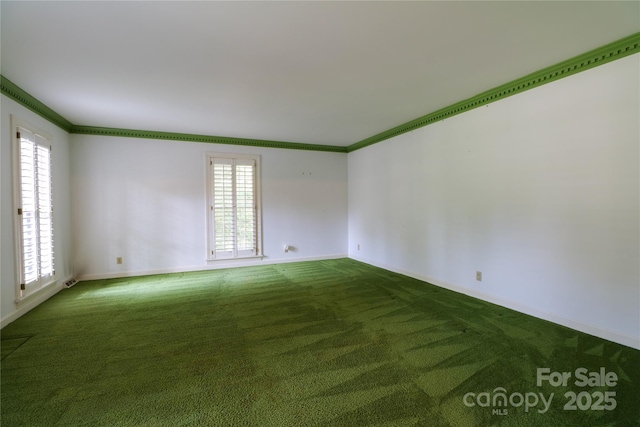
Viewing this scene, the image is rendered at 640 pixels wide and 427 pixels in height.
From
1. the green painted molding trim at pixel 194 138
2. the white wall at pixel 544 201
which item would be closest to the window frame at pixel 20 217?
the green painted molding trim at pixel 194 138

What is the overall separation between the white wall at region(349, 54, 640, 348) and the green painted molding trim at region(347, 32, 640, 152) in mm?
65

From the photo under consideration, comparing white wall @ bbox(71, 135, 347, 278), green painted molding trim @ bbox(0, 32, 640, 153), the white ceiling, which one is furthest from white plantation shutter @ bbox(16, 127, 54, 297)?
white wall @ bbox(71, 135, 347, 278)

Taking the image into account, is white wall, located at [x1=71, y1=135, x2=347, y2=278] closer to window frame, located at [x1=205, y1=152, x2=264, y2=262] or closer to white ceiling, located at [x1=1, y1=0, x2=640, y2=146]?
window frame, located at [x1=205, y1=152, x2=264, y2=262]

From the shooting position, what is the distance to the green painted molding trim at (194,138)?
14.6ft

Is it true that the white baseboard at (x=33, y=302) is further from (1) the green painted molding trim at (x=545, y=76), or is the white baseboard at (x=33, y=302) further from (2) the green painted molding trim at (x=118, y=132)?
(1) the green painted molding trim at (x=545, y=76)

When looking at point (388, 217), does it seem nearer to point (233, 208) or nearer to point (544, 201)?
point (544, 201)

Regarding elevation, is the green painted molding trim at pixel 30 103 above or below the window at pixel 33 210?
above

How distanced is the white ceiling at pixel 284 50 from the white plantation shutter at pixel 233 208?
1.58 m

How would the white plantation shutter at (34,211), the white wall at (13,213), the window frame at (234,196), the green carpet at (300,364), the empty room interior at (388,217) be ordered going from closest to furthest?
the green carpet at (300,364) < the empty room interior at (388,217) < the white wall at (13,213) < the white plantation shutter at (34,211) < the window frame at (234,196)

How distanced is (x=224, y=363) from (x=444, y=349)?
178cm

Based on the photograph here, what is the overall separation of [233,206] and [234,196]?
7.6 inches

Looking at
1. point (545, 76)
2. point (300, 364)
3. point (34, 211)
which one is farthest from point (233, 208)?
point (545, 76)

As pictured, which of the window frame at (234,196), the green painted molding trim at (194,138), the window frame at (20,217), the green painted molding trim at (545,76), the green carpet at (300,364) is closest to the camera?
the green carpet at (300,364)

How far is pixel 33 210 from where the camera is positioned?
3248 millimetres
